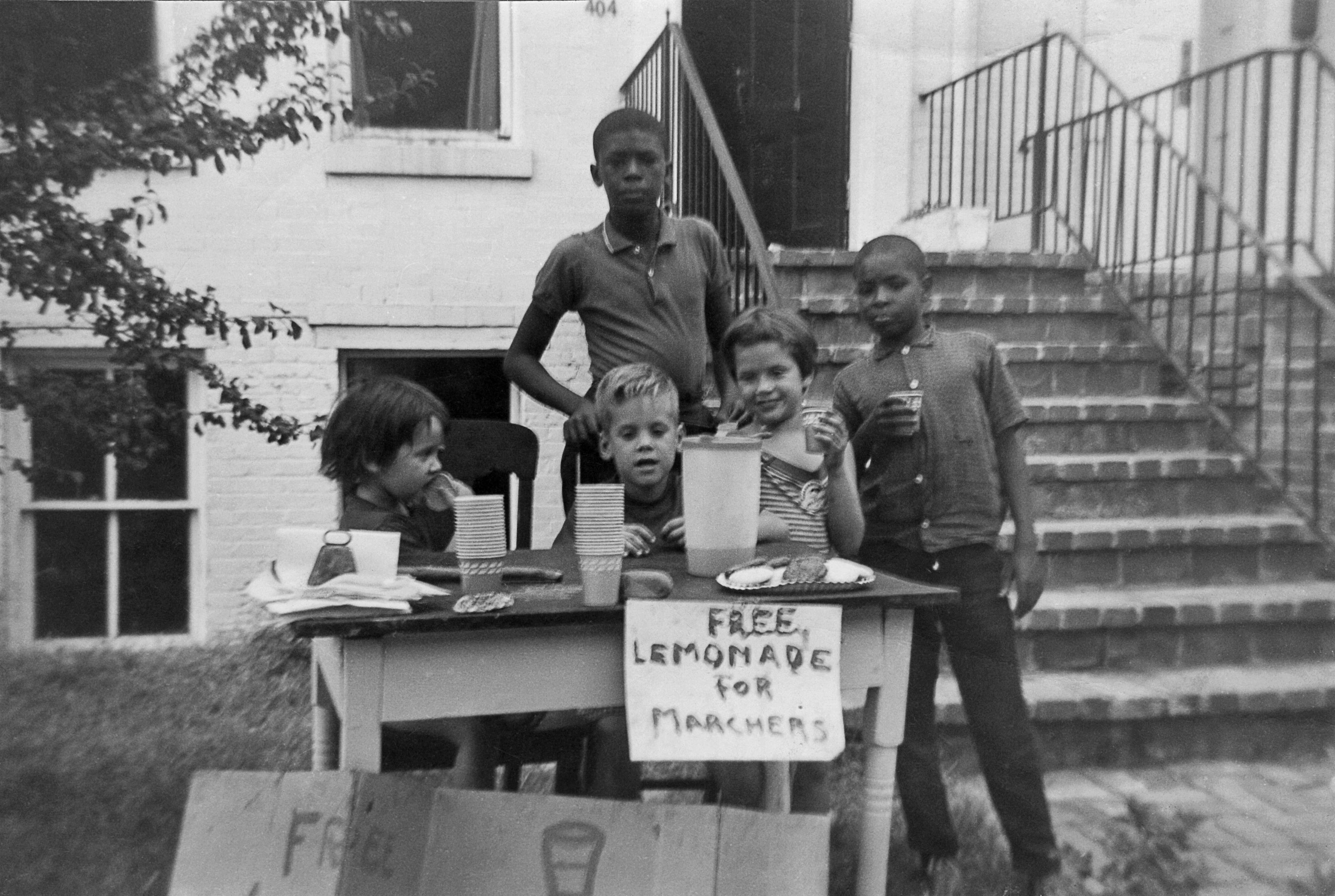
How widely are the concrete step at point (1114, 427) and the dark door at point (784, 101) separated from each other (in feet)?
5.15

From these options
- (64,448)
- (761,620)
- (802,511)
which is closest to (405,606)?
(761,620)

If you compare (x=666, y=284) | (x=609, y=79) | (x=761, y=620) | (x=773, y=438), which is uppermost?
(x=609, y=79)

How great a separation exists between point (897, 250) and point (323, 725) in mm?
1578

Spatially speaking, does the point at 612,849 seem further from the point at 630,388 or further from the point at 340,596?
the point at 630,388

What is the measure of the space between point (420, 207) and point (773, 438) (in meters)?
2.82

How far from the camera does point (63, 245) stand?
291 cm

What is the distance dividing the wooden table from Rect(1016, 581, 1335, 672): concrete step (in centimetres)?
202

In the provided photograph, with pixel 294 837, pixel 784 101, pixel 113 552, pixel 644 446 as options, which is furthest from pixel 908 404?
pixel 113 552

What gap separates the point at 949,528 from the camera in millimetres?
2641

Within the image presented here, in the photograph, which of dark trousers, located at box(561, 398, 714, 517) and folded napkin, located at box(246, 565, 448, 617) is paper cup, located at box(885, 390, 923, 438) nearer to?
dark trousers, located at box(561, 398, 714, 517)

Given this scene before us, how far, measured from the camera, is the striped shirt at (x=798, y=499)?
2232 millimetres

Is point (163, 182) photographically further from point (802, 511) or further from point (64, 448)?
point (802, 511)

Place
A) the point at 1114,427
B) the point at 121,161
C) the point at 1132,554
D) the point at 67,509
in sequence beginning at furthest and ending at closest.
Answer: the point at 67,509, the point at 1114,427, the point at 1132,554, the point at 121,161

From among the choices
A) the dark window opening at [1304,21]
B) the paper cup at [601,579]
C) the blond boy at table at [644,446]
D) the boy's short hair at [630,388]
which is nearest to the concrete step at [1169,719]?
the blond boy at table at [644,446]
